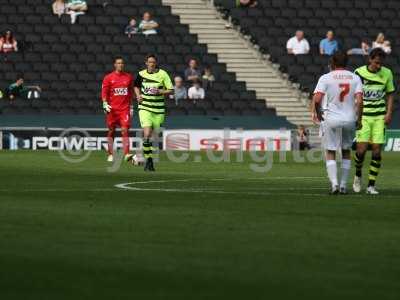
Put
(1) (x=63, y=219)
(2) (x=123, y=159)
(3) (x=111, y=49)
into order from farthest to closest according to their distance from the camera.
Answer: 1. (3) (x=111, y=49)
2. (2) (x=123, y=159)
3. (1) (x=63, y=219)

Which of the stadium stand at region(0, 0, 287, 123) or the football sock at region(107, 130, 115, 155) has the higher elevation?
the stadium stand at region(0, 0, 287, 123)

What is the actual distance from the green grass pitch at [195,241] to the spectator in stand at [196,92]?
2059 centimetres

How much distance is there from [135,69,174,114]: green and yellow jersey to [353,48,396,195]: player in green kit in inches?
324

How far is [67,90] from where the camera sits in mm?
41469

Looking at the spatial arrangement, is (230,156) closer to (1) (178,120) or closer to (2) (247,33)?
(1) (178,120)

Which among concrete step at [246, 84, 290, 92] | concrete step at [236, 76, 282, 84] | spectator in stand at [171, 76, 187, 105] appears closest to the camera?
spectator in stand at [171, 76, 187, 105]

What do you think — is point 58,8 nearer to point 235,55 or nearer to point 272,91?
point 235,55

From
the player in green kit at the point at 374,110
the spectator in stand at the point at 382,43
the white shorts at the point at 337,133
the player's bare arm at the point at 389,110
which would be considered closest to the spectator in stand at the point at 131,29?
the spectator in stand at the point at 382,43

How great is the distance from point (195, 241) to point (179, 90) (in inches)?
1178

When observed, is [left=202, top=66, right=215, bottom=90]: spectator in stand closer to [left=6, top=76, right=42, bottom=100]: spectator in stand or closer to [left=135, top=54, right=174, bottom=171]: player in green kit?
[left=6, top=76, right=42, bottom=100]: spectator in stand

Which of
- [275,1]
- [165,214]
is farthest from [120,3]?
[165,214]

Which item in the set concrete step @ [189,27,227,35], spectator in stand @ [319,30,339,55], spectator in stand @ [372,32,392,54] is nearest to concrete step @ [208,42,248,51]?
concrete step @ [189,27,227,35]

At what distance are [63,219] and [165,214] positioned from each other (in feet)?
4.25

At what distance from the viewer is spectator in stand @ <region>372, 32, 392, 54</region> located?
148 ft
